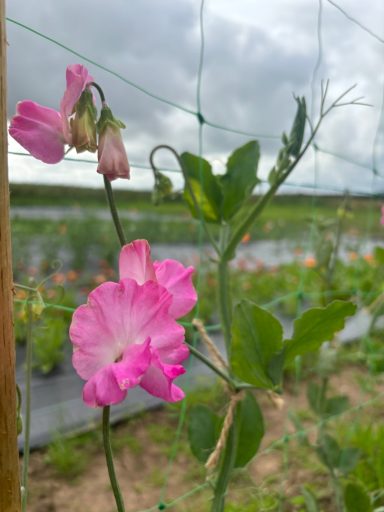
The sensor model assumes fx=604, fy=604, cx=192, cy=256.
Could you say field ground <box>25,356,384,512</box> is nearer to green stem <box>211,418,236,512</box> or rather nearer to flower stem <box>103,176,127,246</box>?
green stem <box>211,418,236,512</box>

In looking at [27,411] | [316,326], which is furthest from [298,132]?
[27,411]

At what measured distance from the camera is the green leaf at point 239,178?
0.80 metres

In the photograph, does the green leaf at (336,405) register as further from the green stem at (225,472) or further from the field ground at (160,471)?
the green stem at (225,472)

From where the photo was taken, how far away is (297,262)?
4418 mm

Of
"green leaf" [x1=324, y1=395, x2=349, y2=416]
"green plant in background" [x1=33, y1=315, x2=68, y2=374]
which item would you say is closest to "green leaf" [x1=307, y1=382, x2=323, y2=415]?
"green leaf" [x1=324, y1=395, x2=349, y2=416]

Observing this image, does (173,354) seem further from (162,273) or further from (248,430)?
(248,430)

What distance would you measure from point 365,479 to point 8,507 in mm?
1169

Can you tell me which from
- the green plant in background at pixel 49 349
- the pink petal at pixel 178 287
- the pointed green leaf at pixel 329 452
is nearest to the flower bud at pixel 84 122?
the pink petal at pixel 178 287

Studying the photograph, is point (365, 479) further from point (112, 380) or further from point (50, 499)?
point (112, 380)

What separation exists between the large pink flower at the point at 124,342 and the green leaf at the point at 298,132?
0.35 metres

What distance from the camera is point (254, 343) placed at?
26.8 inches

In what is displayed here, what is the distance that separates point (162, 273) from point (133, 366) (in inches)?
4.1

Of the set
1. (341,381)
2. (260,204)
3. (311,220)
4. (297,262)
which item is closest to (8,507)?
(260,204)

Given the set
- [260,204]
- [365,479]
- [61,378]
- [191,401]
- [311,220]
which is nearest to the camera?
[260,204]
